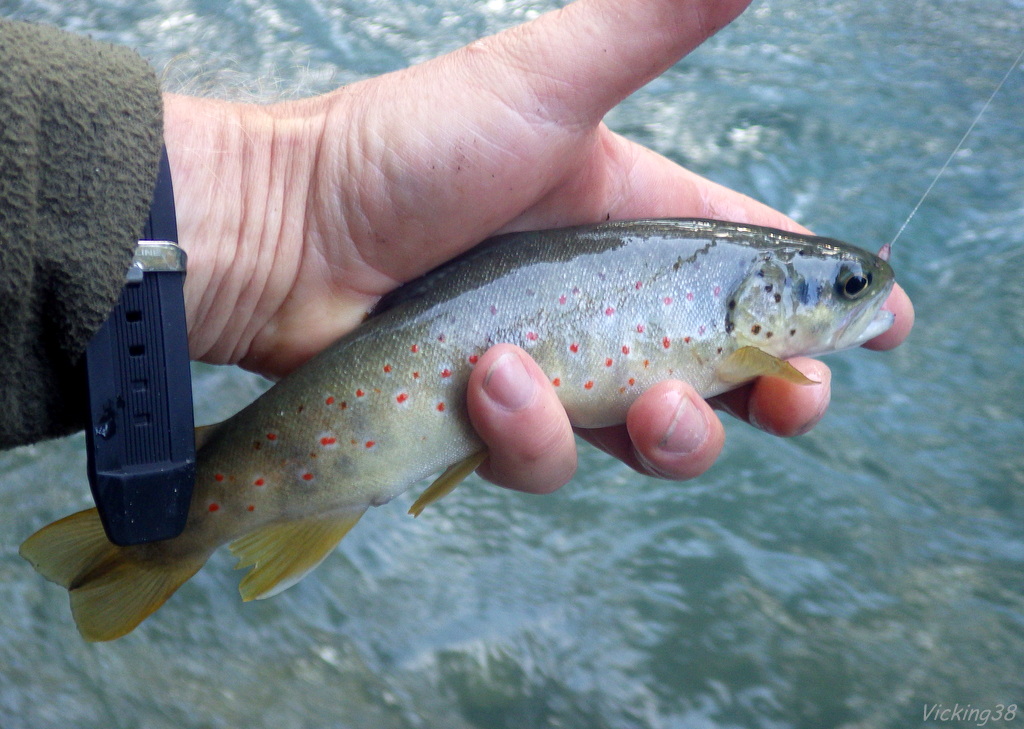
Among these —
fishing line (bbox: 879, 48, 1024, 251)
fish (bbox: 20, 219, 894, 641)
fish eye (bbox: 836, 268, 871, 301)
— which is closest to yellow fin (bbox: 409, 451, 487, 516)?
fish (bbox: 20, 219, 894, 641)

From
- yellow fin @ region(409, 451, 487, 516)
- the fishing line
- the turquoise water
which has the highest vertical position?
yellow fin @ region(409, 451, 487, 516)

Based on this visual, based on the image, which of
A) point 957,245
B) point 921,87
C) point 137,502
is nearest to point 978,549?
point 957,245

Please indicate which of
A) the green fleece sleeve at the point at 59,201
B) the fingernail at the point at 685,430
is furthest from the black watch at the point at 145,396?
the fingernail at the point at 685,430

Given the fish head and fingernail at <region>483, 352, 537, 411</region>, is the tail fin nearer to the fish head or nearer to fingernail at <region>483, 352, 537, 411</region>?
fingernail at <region>483, 352, 537, 411</region>

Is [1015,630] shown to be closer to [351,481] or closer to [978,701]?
[978,701]

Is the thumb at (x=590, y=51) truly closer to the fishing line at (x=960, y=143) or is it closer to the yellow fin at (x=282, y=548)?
the yellow fin at (x=282, y=548)

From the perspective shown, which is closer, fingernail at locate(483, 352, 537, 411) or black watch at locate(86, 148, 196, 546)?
black watch at locate(86, 148, 196, 546)

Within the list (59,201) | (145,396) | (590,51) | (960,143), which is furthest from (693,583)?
(960,143)
